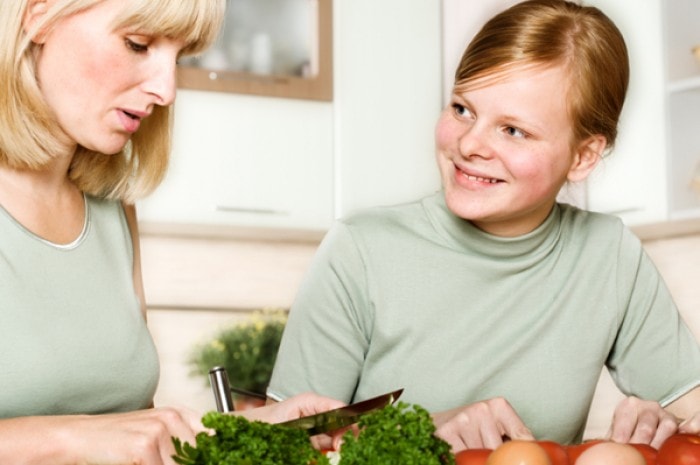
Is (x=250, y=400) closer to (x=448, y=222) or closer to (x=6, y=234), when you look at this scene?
(x=448, y=222)

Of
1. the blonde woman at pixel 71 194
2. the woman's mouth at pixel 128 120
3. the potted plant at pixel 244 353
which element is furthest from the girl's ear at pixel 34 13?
the potted plant at pixel 244 353

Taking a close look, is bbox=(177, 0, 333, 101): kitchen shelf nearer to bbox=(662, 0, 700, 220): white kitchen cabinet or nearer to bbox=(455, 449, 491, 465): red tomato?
bbox=(662, 0, 700, 220): white kitchen cabinet

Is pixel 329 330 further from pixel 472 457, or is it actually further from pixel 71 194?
pixel 472 457

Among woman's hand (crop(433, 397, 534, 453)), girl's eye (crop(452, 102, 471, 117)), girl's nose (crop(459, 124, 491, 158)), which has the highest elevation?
girl's eye (crop(452, 102, 471, 117))

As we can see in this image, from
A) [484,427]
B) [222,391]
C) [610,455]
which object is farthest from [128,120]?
[610,455]

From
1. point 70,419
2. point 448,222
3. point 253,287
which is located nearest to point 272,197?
point 253,287

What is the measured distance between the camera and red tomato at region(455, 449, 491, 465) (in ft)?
3.35

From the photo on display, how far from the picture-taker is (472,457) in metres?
1.03

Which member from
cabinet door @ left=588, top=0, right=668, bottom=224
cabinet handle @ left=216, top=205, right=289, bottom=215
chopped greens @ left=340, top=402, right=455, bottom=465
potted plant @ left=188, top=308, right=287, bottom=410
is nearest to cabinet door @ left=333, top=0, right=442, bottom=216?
cabinet handle @ left=216, top=205, right=289, bottom=215

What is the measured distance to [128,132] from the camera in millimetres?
1298

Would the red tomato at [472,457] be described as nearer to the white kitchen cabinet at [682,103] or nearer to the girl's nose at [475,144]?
the girl's nose at [475,144]

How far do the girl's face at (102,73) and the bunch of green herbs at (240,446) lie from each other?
50cm

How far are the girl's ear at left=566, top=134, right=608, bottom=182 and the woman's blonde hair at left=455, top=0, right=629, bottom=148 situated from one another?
2 centimetres

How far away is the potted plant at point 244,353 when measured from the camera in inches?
142
